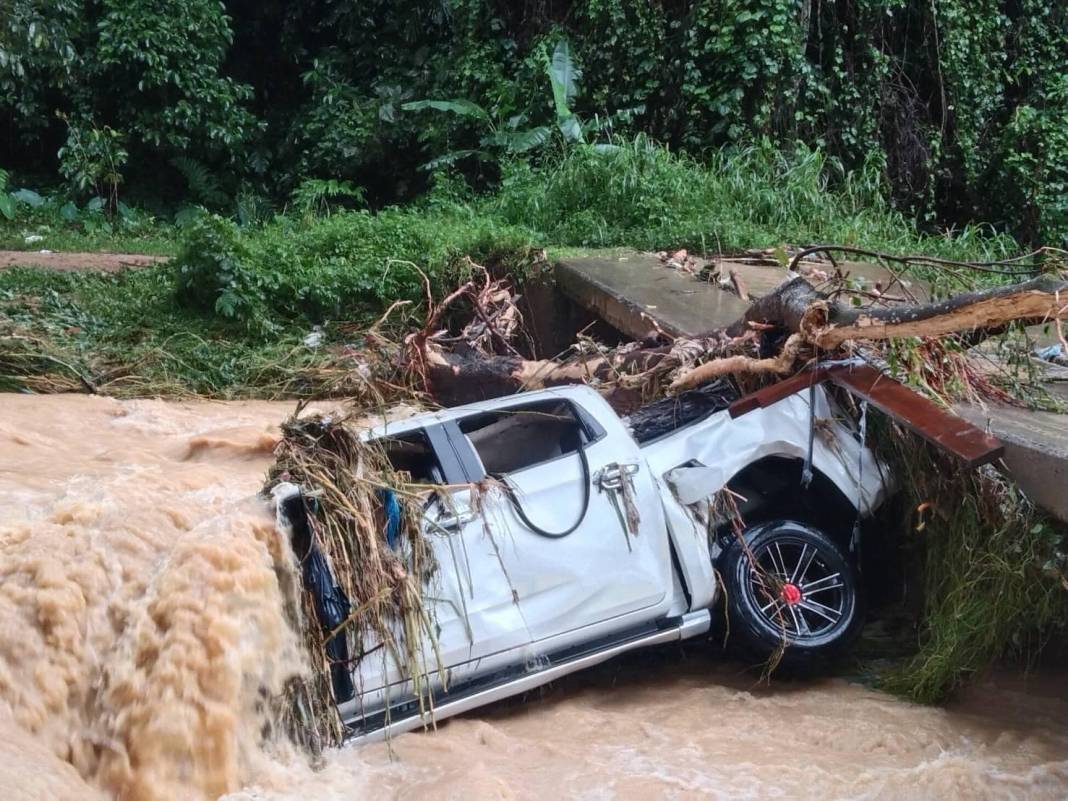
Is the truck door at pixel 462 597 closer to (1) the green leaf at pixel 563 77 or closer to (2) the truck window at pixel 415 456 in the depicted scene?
(2) the truck window at pixel 415 456

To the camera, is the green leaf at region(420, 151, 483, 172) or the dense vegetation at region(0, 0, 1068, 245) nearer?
the dense vegetation at region(0, 0, 1068, 245)

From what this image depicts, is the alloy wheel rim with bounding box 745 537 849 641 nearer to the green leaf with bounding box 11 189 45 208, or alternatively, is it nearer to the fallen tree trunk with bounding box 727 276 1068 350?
the fallen tree trunk with bounding box 727 276 1068 350

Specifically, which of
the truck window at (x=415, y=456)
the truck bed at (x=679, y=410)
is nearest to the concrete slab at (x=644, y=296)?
the truck bed at (x=679, y=410)

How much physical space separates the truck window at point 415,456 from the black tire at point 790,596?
5.72 ft

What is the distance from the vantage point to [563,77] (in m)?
15.7

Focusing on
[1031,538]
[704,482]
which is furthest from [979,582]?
[704,482]

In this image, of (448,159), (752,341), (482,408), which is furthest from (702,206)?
(482,408)

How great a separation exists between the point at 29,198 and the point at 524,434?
14173mm

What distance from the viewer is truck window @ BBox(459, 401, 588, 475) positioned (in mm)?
5906

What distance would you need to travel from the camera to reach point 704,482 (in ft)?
19.2

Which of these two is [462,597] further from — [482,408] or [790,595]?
[790,595]

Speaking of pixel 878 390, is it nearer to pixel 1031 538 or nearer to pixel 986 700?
pixel 1031 538

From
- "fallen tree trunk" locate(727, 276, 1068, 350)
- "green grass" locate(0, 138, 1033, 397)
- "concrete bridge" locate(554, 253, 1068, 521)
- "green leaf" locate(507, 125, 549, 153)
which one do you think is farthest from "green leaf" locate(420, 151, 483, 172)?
"fallen tree trunk" locate(727, 276, 1068, 350)

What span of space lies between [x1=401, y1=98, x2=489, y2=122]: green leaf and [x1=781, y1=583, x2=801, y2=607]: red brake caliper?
11.7 meters
